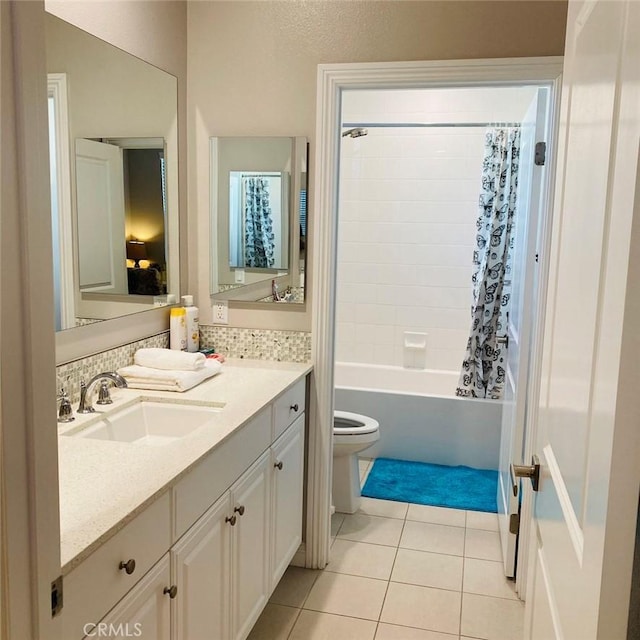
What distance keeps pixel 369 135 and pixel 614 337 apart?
399cm

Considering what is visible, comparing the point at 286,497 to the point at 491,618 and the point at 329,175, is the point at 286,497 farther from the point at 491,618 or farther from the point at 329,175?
the point at 329,175

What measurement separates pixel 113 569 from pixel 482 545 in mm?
2278

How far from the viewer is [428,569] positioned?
2883 mm

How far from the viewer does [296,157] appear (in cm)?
268

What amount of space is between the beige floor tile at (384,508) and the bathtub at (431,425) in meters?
0.61

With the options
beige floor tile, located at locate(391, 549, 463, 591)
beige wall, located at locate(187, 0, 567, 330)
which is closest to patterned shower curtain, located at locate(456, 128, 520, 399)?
beige floor tile, located at locate(391, 549, 463, 591)

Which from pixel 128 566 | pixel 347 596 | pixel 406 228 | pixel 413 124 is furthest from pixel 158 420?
pixel 413 124

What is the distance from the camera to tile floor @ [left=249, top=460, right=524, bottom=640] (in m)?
2.44

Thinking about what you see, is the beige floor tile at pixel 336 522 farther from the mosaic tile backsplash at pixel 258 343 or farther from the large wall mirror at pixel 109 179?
the large wall mirror at pixel 109 179

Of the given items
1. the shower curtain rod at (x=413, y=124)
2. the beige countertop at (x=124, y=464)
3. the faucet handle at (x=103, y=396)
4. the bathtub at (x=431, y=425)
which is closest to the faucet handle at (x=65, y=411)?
the beige countertop at (x=124, y=464)

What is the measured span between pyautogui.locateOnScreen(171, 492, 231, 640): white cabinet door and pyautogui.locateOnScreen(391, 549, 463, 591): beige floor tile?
1118mm

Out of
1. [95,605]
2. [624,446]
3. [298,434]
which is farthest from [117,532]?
[298,434]

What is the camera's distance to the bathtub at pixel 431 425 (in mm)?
4027

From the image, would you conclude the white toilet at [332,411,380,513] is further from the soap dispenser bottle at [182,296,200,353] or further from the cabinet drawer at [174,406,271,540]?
the cabinet drawer at [174,406,271,540]
